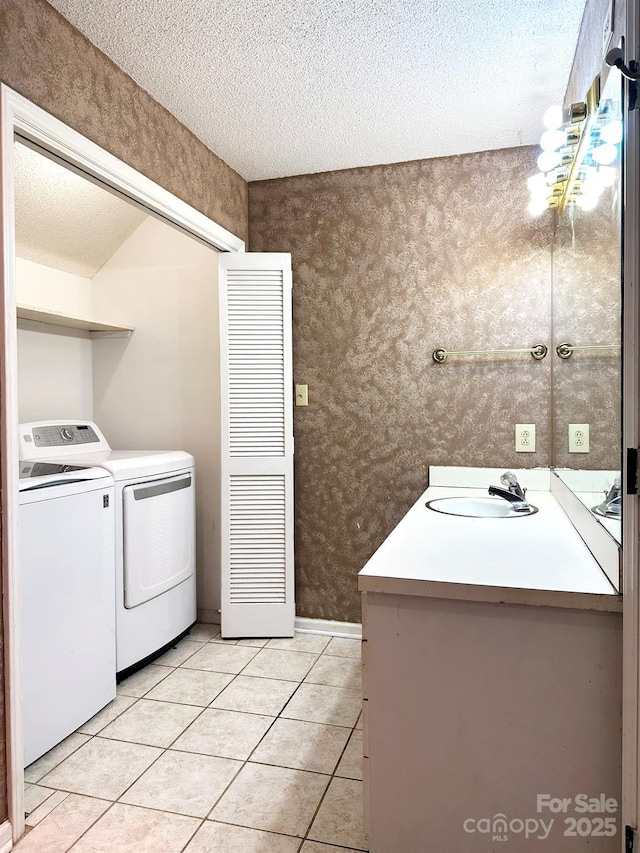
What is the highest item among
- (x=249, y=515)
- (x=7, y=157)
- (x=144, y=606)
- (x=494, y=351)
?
(x=7, y=157)

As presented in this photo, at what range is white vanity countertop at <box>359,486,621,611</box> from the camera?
1.18 m

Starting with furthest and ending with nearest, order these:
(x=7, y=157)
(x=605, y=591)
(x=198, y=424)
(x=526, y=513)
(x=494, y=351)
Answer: (x=198, y=424), (x=494, y=351), (x=526, y=513), (x=7, y=157), (x=605, y=591)

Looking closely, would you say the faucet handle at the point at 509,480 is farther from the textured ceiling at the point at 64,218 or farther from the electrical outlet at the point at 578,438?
the textured ceiling at the point at 64,218

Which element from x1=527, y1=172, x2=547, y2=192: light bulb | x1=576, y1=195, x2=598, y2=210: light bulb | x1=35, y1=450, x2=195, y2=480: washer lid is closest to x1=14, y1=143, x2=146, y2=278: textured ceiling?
x1=35, y1=450, x2=195, y2=480: washer lid

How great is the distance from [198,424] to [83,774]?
1806 mm

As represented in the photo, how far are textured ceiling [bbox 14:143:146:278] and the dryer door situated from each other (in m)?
1.35

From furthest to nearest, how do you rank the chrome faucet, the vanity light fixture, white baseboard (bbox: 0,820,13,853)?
the chrome faucet
white baseboard (bbox: 0,820,13,853)
the vanity light fixture

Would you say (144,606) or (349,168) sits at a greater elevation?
(349,168)

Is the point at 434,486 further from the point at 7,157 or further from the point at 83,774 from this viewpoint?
the point at 7,157

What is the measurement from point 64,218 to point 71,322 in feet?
1.72

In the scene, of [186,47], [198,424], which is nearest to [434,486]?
[198,424]

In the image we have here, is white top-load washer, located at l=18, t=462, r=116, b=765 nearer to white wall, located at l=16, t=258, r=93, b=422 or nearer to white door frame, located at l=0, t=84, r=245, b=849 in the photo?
white door frame, located at l=0, t=84, r=245, b=849

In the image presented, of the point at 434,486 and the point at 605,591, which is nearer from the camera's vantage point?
the point at 605,591

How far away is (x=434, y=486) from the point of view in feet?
8.92
